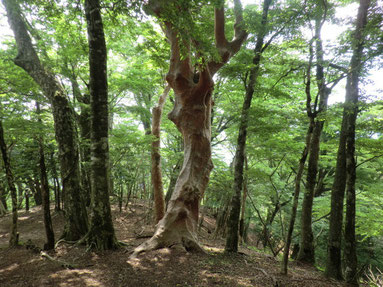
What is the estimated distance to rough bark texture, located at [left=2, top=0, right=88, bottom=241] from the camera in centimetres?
613

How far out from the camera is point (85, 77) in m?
9.40

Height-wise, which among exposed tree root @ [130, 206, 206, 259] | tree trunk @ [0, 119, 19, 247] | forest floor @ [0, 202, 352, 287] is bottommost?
forest floor @ [0, 202, 352, 287]

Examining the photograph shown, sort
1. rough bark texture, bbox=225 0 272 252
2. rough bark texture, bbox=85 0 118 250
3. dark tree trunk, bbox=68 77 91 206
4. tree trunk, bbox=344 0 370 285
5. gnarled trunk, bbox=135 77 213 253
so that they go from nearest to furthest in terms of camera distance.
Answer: tree trunk, bbox=344 0 370 285
rough bark texture, bbox=85 0 118 250
gnarled trunk, bbox=135 77 213 253
rough bark texture, bbox=225 0 272 252
dark tree trunk, bbox=68 77 91 206

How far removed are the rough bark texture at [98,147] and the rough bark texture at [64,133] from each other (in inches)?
42.9

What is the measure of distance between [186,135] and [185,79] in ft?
5.93

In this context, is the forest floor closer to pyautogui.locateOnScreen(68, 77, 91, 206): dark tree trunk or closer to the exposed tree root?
the exposed tree root

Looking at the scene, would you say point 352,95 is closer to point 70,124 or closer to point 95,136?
point 95,136

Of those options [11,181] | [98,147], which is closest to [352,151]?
[98,147]

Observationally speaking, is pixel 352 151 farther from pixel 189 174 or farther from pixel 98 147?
pixel 98 147

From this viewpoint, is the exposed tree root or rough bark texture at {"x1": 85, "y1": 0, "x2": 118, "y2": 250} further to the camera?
the exposed tree root

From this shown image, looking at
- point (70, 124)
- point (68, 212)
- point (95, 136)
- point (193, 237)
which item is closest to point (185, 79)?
point (95, 136)

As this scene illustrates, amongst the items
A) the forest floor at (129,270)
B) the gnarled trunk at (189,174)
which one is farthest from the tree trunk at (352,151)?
the gnarled trunk at (189,174)

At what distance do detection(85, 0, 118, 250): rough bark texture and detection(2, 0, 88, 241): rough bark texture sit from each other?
1.09 meters

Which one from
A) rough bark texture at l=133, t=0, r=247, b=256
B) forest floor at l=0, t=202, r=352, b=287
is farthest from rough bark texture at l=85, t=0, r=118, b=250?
rough bark texture at l=133, t=0, r=247, b=256
